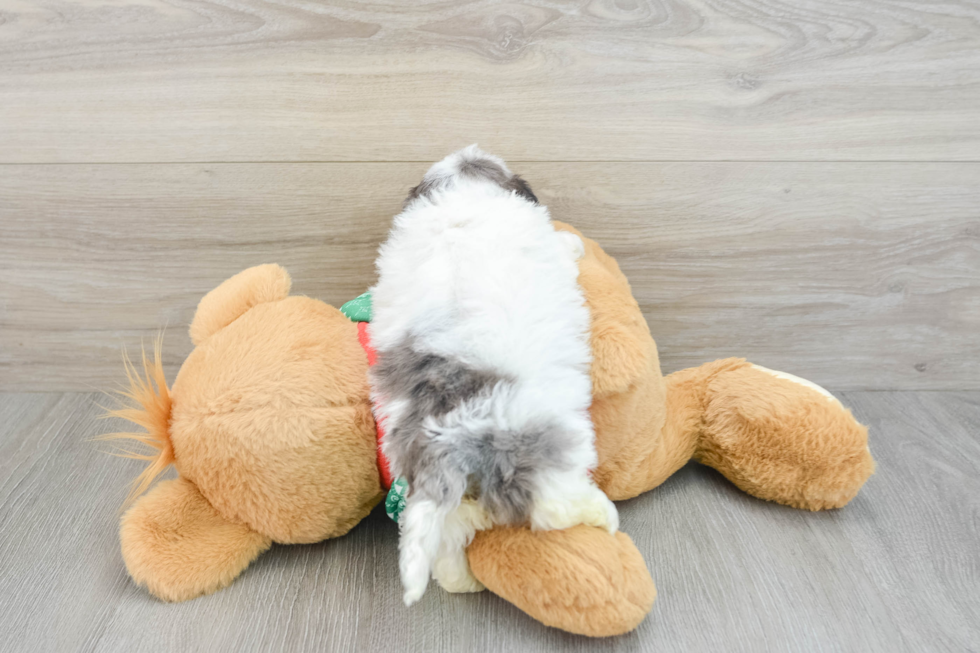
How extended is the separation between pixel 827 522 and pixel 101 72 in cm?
99

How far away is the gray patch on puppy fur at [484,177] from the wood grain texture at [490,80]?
161 mm

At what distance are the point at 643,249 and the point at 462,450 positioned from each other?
472mm

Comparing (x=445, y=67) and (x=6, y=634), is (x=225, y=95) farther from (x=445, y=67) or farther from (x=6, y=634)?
(x=6, y=634)

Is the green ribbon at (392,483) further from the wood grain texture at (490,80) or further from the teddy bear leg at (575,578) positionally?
the wood grain texture at (490,80)

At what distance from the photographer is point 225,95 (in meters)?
0.78

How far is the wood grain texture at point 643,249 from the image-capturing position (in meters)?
0.82

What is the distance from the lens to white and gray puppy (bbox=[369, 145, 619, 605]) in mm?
495

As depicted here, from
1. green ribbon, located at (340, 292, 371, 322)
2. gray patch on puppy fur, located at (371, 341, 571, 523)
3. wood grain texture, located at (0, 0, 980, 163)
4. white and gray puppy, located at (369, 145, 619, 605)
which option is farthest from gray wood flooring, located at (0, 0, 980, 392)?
gray patch on puppy fur, located at (371, 341, 571, 523)

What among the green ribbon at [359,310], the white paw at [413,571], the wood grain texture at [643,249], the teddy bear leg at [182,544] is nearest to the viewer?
the white paw at [413,571]

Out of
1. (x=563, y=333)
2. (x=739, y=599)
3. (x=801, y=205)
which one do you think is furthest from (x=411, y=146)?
(x=739, y=599)

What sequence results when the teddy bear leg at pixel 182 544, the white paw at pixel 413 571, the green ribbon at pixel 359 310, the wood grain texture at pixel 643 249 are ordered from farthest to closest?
the wood grain texture at pixel 643 249 → the green ribbon at pixel 359 310 → the teddy bear leg at pixel 182 544 → the white paw at pixel 413 571

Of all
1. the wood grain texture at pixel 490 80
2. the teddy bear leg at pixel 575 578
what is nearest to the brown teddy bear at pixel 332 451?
the teddy bear leg at pixel 575 578

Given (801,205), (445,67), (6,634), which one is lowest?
(6,634)

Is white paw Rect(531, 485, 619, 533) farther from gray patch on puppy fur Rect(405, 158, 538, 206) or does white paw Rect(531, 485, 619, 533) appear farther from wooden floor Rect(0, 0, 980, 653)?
gray patch on puppy fur Rect(405, 158, 538, 206)
